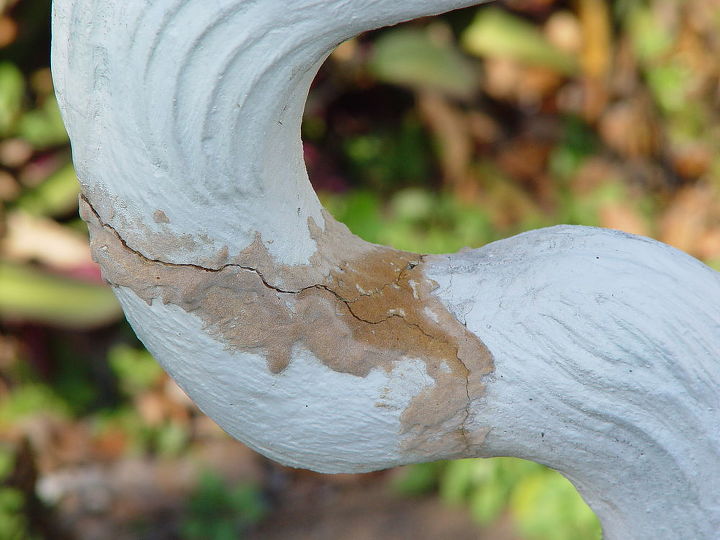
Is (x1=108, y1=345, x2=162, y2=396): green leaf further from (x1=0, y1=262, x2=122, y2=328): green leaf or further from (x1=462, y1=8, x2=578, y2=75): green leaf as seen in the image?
(x1=462, y1=8, x2=578, y2=75): green leaf

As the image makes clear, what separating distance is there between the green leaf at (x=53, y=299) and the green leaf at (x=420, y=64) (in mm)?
920

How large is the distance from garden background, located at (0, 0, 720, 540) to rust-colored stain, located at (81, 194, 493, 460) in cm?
107

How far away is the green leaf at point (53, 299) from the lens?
167 cm

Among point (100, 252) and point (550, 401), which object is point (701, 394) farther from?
point (100, 252)

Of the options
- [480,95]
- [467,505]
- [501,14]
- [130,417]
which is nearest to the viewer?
[467,505]

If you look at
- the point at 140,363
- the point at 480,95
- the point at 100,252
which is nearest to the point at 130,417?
the point at 140,363

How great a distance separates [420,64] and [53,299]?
107 centimetres

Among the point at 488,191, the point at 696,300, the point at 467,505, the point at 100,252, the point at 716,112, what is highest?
the point at 716,112

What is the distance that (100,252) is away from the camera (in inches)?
20.1

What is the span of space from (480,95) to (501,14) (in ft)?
0.86

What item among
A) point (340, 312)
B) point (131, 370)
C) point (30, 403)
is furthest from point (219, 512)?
point (340, 312)

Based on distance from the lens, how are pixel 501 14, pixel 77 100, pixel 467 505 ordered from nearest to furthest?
pixel 77 100 → pixel 467 505 → pixel 501 14

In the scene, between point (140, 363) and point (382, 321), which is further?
point (140, 363)

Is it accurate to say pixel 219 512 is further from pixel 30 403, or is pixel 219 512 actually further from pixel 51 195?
pixel 51 195
